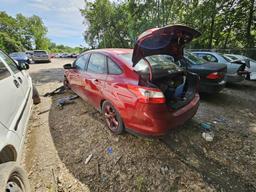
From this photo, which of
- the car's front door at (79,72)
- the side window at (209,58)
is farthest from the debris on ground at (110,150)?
the side window at (209,58)

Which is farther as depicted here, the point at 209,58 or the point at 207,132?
the point at 209,58

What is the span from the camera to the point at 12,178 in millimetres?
1515

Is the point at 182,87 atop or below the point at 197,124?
atop

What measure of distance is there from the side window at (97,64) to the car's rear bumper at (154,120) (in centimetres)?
114

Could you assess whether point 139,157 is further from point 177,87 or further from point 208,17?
point 208,17

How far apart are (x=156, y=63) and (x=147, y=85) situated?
2.41 ft

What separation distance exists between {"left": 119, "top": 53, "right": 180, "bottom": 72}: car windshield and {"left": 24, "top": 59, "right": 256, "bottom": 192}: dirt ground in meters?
1.21

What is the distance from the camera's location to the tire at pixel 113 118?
108 inches

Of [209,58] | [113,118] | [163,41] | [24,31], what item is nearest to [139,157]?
[113,118]

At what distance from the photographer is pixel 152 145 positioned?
2.64m

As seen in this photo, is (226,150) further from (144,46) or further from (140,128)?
(144,46)

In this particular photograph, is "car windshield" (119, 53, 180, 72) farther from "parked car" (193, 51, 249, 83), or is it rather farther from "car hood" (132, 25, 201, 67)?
"parked car" (193, 51, 249, 83)

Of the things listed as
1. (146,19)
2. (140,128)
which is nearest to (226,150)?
(140,128)

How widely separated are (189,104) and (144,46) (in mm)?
1254
